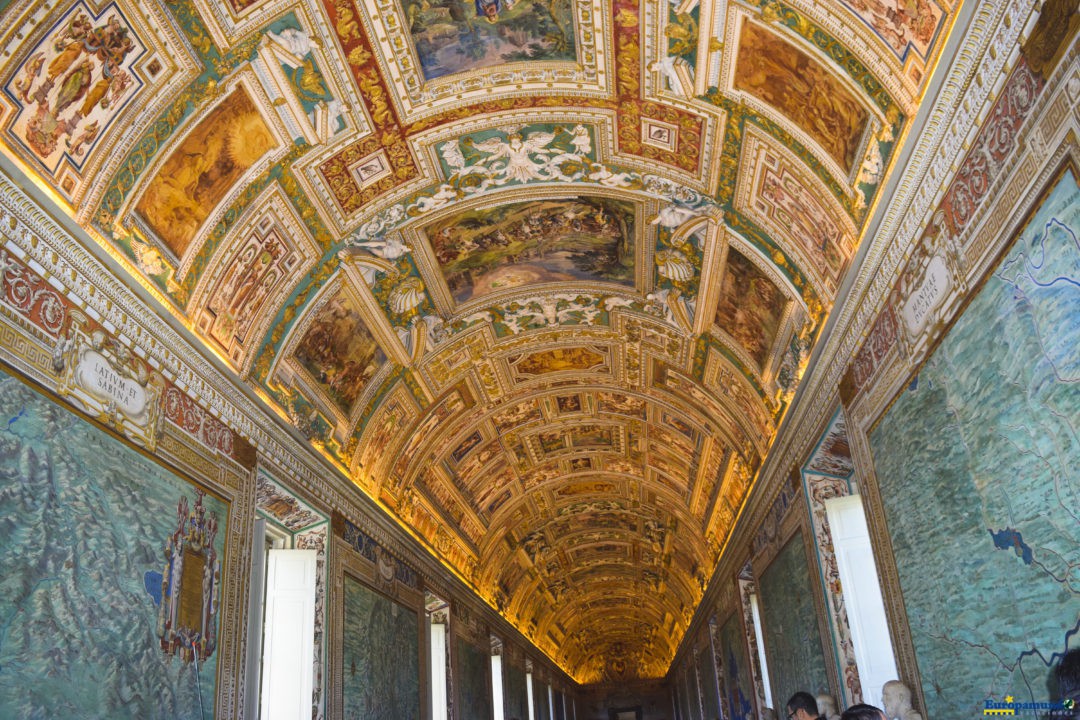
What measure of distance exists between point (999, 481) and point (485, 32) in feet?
24.8

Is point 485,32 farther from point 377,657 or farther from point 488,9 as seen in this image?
point 377,657

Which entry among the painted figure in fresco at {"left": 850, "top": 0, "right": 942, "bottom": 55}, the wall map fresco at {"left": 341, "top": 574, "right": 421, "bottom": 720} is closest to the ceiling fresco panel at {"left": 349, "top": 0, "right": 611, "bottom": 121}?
the painted figure in fresco at {"left": 850, "top": 0, "right": 942, "bottom": 55}

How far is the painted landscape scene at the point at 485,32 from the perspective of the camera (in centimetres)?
1000

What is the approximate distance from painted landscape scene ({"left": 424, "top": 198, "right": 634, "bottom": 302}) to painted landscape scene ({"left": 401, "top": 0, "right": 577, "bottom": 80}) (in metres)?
3.23

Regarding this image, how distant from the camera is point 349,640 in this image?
13.9 metres

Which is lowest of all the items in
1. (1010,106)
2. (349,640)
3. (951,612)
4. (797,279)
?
(951,612)

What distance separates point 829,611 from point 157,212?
1058cm

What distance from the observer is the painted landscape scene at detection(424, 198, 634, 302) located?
1395 cm

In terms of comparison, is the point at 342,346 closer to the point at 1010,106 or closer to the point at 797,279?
the point at 797,279

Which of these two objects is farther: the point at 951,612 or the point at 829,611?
the point at 829,611

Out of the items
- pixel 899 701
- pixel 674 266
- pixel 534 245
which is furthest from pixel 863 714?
pixel 534 245

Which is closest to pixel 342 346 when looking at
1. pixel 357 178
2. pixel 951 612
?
pixel 357 178

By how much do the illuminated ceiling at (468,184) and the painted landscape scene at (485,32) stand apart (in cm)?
3

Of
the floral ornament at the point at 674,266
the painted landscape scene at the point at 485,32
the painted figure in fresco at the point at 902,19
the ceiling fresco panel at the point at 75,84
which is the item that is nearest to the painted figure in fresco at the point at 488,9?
the painted landscape scene at the point at 485,32
